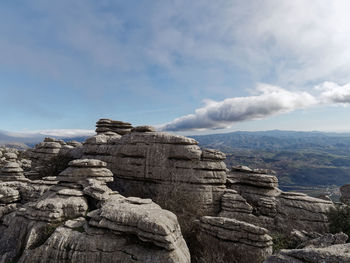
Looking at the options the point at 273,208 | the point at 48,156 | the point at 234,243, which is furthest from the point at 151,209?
the point at 48,156

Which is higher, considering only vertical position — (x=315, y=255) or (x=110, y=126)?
(x=110, y=126)

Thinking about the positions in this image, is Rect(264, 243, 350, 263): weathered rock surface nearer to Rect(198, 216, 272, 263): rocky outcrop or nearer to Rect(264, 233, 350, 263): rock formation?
Rect(264, 233, 350, 263): rock formation

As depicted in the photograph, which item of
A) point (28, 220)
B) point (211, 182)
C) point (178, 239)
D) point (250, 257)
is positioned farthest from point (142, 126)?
point (250, 257)

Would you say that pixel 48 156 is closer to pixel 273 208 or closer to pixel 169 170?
pixel 169 170

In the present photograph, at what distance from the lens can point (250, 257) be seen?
1609 centimetres

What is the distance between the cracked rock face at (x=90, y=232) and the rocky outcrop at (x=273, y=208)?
47.0 ft

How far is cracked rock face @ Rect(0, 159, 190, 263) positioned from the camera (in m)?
13.0

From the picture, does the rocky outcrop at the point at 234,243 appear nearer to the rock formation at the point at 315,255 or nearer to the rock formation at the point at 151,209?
the rock formation at the point at 151,209

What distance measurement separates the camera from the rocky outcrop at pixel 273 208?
24.5 m

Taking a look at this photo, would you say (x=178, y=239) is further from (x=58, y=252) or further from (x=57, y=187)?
(x=57, y=187)

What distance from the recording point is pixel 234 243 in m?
17.0

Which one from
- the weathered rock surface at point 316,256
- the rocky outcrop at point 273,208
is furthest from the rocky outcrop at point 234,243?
the rocky outcrop at point 273,208

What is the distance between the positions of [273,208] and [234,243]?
1249cm

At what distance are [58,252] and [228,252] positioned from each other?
13523mm
